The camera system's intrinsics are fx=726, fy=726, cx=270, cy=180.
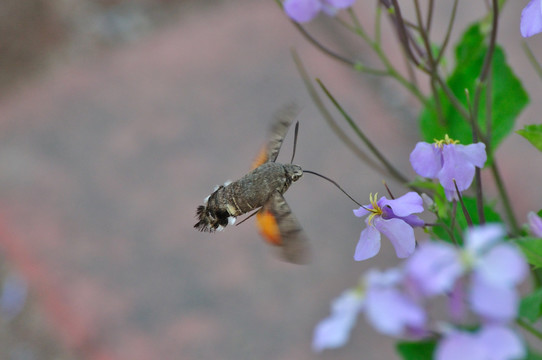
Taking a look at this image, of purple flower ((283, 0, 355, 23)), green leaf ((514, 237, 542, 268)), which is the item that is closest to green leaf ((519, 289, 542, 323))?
green leaf ((514, 237, 542, 268))

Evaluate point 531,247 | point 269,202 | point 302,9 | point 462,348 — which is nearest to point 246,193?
point 269,202

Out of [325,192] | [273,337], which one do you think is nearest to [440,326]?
[273,337]

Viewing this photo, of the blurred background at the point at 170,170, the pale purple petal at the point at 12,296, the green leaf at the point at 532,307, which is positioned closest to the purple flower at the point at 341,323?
the green leaf at the point at 532,307

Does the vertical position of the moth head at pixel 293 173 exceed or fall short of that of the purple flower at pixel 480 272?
it exceeds it

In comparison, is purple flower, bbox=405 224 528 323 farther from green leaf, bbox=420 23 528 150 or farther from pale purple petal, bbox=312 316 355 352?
green leaf, bbox=420 23 528 150

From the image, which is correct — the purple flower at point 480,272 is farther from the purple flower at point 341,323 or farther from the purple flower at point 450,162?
the purple flower at point 450,162
